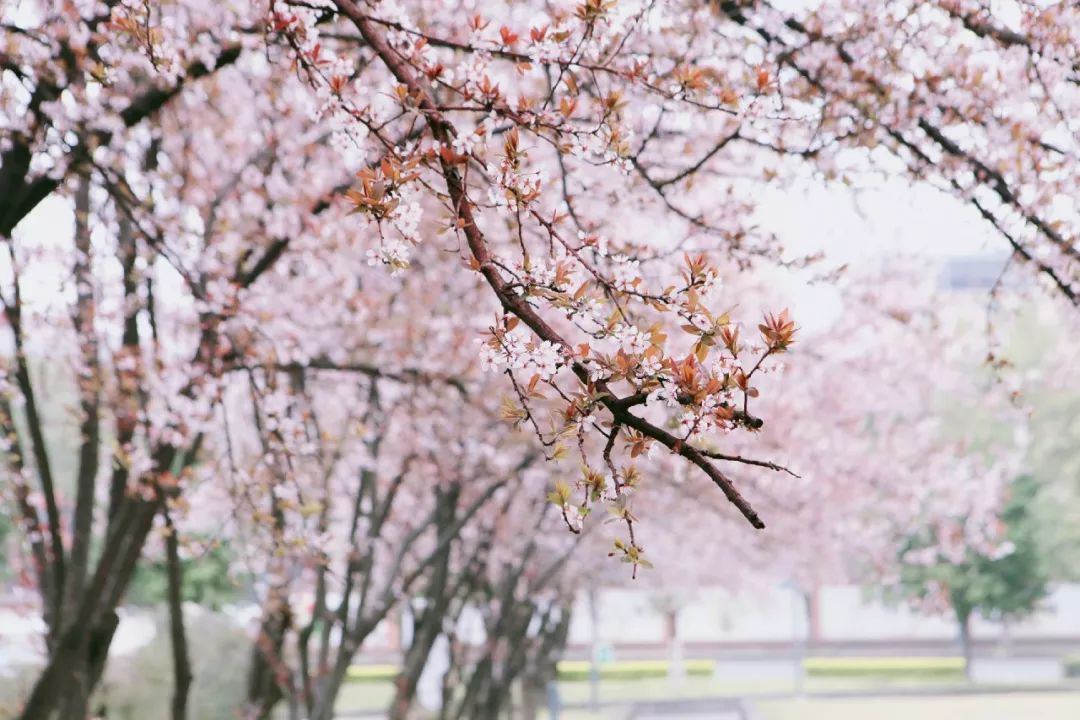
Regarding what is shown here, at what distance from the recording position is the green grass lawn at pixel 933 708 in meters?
21.7

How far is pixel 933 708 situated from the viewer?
23.4 m

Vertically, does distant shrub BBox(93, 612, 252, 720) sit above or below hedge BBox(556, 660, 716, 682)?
below

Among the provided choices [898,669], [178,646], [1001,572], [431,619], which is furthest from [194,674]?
[898,669]

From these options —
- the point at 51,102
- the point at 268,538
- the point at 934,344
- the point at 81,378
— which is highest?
the point at 934,344

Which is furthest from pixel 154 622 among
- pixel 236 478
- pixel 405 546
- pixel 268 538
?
pixel 236 478

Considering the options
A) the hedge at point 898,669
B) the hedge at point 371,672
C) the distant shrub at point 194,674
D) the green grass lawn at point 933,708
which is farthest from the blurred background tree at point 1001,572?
the distant shrub at point 194,674

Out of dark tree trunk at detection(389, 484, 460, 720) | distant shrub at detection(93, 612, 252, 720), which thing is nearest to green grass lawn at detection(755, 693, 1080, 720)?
distant shrub at detection(93, 612, 252, 720)

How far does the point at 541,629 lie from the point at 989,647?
29.4 m

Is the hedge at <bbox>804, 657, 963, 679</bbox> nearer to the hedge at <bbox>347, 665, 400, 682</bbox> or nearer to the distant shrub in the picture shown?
the hedge at <bbox>347, 665, 400, 682</bbox>

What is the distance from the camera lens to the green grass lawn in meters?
21.7

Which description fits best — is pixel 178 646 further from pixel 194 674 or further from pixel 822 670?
pixel 822 670

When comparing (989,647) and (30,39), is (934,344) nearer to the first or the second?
(30,39)

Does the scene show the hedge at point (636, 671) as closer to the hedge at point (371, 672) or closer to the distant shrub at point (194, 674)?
the hedge at point (371, 672)

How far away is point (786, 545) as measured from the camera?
57.5 feet
